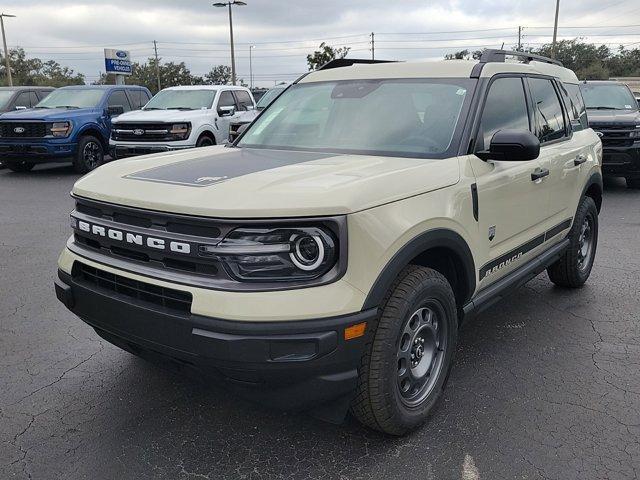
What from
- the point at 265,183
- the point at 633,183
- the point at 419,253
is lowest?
the point at 633,183

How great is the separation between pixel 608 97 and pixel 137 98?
10.8 meters

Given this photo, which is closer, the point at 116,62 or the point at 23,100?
the point at 23,100

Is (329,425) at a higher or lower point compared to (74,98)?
lower

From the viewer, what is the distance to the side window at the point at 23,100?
14805mm

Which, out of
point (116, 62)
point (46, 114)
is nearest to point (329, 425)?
point (46, 114)

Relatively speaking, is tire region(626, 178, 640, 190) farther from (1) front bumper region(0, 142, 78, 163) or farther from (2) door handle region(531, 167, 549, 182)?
(1) front bumper region(0, 142, 78, 163)

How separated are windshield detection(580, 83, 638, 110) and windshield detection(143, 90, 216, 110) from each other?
7.97 m

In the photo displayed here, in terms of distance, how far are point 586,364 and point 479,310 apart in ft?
3.13

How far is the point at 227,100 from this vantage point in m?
13.4

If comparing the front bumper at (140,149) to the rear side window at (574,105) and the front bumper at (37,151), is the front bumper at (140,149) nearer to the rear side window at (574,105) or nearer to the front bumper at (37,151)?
the front bumper at (37,151)

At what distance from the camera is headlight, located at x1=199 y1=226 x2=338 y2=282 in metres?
2.35

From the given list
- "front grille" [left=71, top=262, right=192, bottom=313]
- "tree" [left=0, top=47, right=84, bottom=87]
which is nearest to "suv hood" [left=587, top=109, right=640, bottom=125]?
"front grille" [left=71, top=262, right=192, bottom=313]

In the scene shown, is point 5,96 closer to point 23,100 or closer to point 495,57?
point 23,100

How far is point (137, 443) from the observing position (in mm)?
2877
